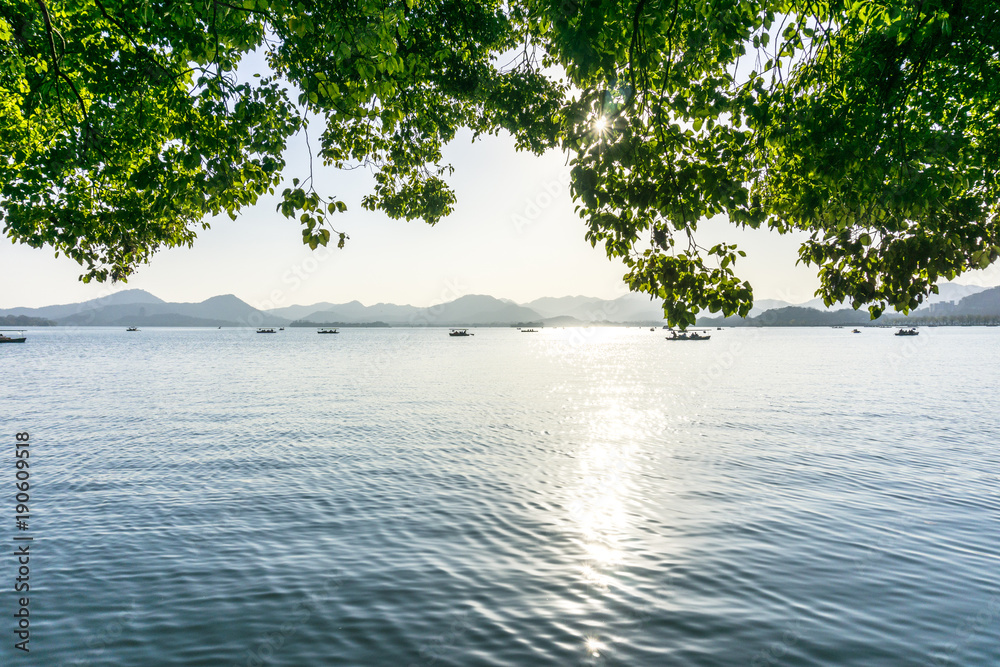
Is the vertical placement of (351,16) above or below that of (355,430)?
above

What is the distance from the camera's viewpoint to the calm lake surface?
346 inches

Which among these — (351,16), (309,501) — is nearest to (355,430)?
(309,501)

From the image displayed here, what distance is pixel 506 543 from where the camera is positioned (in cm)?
1309

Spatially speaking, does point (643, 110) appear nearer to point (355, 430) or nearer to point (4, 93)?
point (4, 93)

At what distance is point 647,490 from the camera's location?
18156mm

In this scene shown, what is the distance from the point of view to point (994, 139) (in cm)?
900

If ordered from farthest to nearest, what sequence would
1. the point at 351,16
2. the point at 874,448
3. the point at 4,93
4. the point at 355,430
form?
the point at 355,430 → the point at 874,448 → the point at 4,93 → the point at 351,16

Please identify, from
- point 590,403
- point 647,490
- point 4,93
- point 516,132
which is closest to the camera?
point 516,132

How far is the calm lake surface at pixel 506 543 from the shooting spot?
28.9ft

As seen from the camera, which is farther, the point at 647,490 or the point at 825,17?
the point at 647,490

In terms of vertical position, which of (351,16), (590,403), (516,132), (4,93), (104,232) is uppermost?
(4,93)

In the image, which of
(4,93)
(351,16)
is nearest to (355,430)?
(4,93)

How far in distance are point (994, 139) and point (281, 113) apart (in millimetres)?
12254

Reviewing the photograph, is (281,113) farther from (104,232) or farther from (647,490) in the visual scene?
(647,490)
